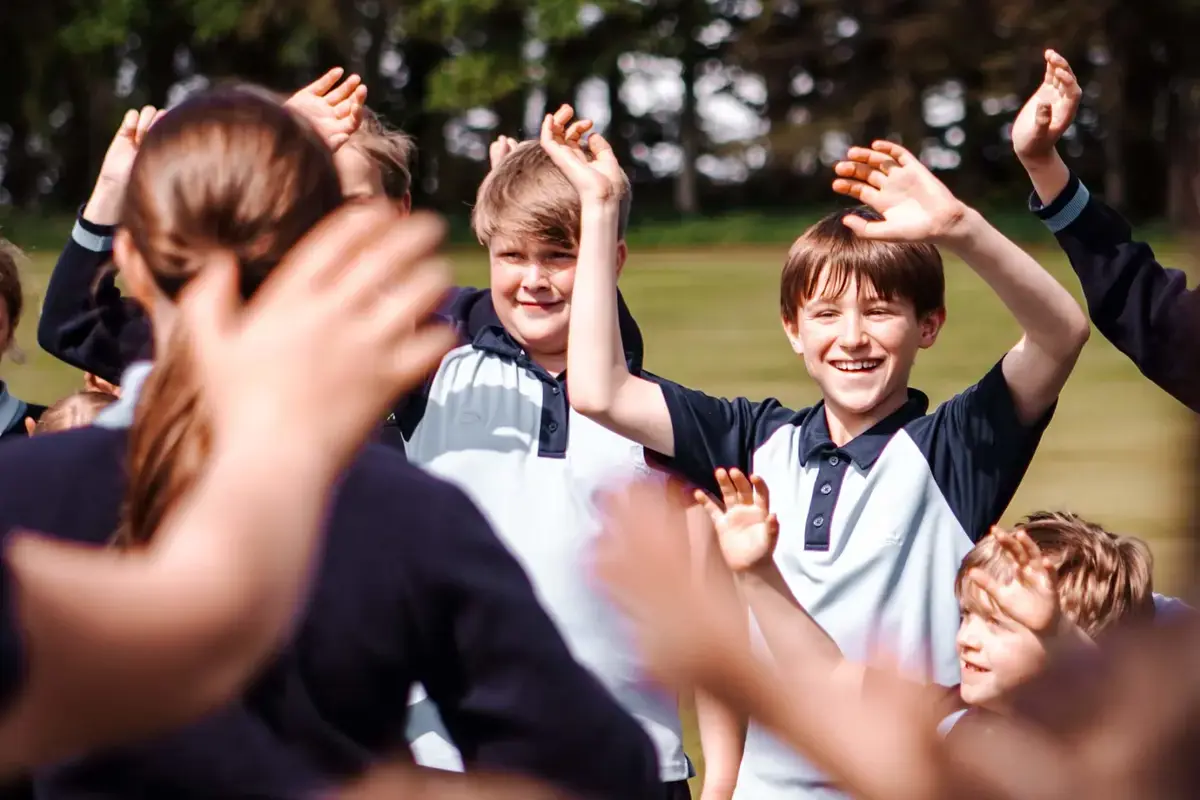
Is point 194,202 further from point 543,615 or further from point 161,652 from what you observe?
point 161,652

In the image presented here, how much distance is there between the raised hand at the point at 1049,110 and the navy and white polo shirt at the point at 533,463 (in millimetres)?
921

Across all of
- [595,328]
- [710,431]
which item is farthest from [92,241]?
[710,431]

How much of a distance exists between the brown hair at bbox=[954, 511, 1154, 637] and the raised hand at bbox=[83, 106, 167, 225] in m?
2.06

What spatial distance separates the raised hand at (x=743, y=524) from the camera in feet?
7.56

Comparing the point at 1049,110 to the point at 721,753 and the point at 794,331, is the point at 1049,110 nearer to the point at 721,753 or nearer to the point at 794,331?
the point at 794,331

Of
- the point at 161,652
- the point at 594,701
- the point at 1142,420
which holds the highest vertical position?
the point at 161,652

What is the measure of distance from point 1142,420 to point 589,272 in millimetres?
10570

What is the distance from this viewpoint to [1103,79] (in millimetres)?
37812

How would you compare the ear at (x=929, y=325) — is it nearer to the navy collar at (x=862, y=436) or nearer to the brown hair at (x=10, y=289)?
the navy collar at (x=862, y=436)

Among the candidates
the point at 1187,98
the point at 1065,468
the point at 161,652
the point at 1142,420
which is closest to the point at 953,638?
the point at 1187,98

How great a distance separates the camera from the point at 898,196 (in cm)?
287

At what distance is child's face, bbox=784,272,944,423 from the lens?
10.4 feet

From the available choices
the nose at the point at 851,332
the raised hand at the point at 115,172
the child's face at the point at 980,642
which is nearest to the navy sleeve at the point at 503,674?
the child's face at the point at 980,642

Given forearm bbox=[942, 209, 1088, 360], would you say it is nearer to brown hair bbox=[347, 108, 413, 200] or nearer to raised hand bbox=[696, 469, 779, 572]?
raised hand bbox=[696, 469, 779, 572]
